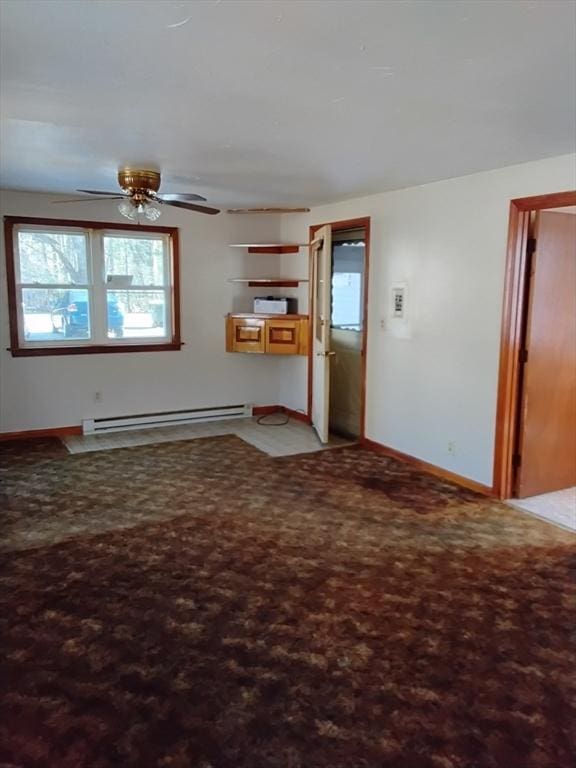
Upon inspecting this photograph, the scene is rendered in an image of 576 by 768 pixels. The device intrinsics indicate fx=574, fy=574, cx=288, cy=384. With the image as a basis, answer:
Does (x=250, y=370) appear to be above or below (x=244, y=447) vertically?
above

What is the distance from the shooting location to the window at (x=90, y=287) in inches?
209

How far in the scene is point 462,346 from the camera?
4.20 metres

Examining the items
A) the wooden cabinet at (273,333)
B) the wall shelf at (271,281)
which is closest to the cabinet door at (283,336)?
the wooden cabinet at (273,333)

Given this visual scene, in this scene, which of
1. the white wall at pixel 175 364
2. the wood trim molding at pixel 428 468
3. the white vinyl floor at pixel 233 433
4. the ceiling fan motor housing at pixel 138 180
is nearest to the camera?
the ceiling fan motor housing at pixel 138 180

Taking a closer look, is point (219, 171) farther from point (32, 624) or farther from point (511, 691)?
point (511, 691)

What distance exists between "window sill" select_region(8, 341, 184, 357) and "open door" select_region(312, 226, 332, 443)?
4.91 feet

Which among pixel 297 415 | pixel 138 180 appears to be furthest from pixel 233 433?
pixel 138 180

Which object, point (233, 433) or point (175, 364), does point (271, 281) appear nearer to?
point (175, 364)

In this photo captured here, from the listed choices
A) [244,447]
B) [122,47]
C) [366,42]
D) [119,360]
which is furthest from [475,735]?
[119,360]

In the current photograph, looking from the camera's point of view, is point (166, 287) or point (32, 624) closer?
point (32, 624)

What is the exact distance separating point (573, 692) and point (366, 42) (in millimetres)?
2391

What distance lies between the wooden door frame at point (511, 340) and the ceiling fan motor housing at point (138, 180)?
2.45 meters

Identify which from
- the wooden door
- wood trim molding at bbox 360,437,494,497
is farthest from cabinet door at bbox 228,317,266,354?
the wooden door

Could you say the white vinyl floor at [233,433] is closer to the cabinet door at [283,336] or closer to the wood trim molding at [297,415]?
the wood trim molding at [297,415]
